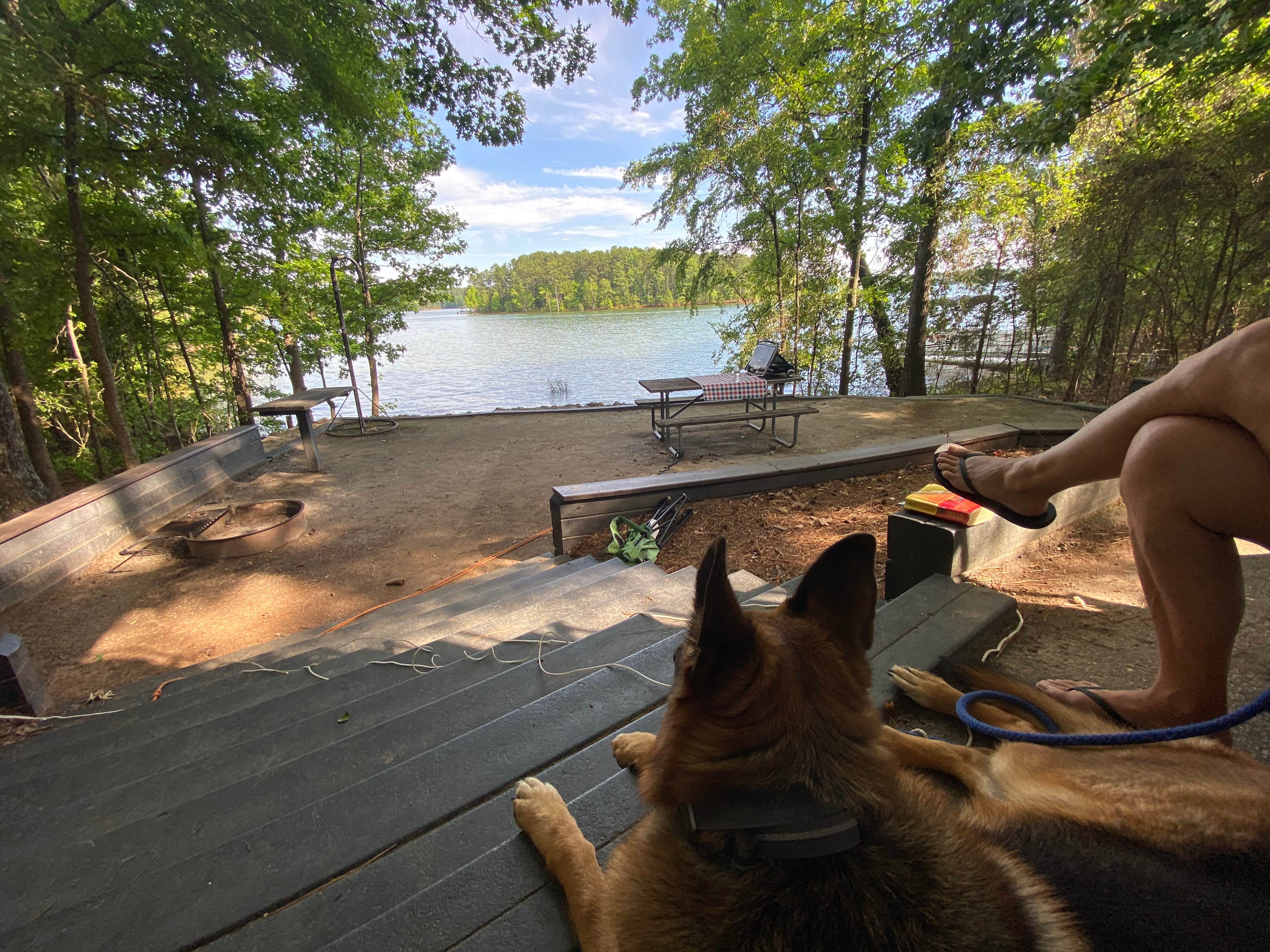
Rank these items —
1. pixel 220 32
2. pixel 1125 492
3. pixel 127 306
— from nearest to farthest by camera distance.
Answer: pixel 1125 492 → pixel 220 32 → pixel 127 306

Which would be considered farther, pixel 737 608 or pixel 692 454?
pixel 692 454

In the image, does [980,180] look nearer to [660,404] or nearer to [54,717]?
[660,404]

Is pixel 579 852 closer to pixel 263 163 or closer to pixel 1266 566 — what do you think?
pixel 1266 566

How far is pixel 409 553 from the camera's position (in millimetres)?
5453

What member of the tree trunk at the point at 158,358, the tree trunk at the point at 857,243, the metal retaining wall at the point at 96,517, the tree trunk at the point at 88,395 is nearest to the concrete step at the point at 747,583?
the metal retaining wall at the point at 96,517

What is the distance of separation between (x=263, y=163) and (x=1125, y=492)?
391 inches

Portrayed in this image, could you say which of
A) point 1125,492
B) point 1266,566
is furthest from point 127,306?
point 1266,566

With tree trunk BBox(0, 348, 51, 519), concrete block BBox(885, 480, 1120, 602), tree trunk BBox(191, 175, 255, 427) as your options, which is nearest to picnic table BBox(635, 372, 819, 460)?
concrete block BBox(885, 480, 1120, 602)

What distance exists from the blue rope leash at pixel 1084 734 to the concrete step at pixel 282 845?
1007mm

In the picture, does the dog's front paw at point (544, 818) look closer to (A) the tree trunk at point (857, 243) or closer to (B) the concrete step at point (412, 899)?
(B) the concrete step at point (412, 899)

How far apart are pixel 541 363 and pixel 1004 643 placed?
1208 inches

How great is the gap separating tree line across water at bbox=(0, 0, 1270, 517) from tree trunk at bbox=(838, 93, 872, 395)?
0.22 feet

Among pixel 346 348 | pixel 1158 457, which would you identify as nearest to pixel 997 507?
pixel 1158 457

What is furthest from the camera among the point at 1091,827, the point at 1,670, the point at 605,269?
the point at 605,269
